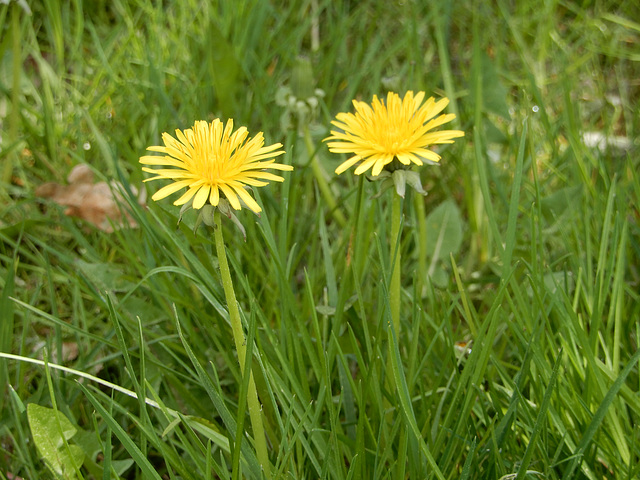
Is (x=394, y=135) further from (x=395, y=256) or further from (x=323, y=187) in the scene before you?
(x=323, y=187)

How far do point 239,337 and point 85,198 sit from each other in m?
1.10

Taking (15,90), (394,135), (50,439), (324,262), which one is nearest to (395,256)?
(394,135)

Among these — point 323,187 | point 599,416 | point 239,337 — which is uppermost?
point 323,187

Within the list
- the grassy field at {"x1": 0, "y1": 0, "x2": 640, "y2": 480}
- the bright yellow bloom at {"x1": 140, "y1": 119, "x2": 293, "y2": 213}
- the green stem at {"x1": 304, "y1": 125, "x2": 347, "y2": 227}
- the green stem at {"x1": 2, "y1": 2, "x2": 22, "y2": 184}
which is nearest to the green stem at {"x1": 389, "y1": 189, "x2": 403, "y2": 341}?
the grassy field at {"x1": 0, "y1": 0, "x2": 640, "y2": 480}

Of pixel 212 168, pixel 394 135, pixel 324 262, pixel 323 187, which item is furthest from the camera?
pixel 323 187

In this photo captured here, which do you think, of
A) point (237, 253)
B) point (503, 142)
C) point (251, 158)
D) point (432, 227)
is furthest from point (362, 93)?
point (251, 158)

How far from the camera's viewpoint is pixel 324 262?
1626mm

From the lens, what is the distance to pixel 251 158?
42.4 inches

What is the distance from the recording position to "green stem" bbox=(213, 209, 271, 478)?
3.38ft

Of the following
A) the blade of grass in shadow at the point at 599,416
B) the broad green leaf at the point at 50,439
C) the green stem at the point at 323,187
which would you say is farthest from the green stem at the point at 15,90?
the blade of grass in shadow at the point at 599,416

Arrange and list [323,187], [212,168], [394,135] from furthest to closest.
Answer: [323,187] < [394,135] < [212,168]

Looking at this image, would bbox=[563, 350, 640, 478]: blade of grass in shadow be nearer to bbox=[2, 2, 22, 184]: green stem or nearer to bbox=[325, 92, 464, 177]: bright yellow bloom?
bbox=[325, 92, 464, 177]: bright yellow bloom

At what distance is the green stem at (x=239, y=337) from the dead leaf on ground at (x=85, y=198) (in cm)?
98

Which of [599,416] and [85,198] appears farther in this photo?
A: [85,198]
